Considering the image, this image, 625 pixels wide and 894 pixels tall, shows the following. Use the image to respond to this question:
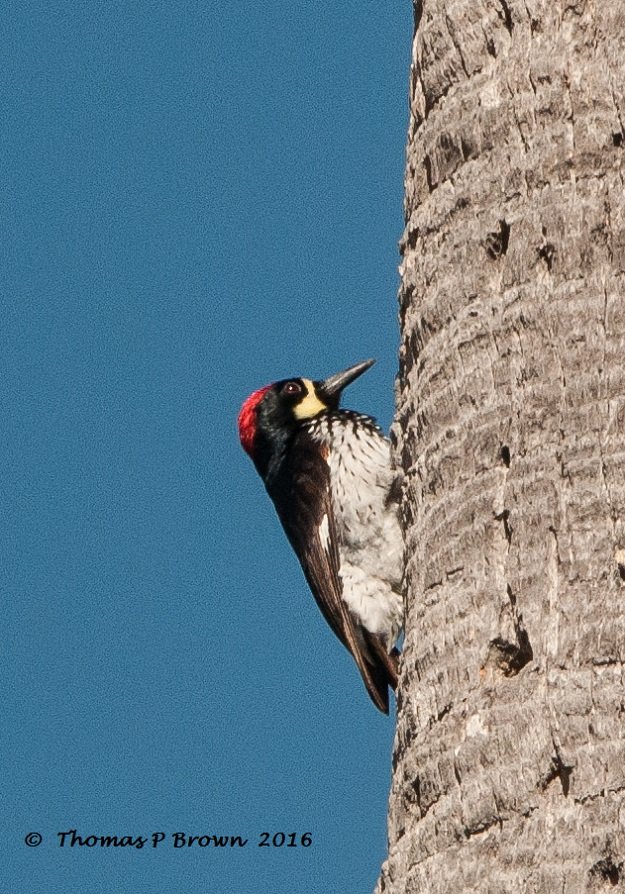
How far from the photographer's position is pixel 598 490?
3486 mm

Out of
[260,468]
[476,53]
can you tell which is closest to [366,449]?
[260,468]

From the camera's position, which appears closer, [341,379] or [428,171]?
[428,171]

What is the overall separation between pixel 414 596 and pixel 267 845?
3.46m

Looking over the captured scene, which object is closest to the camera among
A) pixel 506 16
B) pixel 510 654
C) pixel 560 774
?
pixel 560 774

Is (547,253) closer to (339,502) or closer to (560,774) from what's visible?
(560,774)

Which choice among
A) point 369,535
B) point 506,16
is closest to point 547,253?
point 506,16

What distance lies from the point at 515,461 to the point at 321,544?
2.59 metres

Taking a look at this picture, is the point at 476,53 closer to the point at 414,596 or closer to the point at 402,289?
the point at 402,289

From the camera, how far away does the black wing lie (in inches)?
229

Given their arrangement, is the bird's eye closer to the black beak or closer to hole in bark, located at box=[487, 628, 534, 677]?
the black beak

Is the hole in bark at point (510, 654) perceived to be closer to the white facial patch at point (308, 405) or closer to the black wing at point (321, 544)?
the black wing at point (321, 544)

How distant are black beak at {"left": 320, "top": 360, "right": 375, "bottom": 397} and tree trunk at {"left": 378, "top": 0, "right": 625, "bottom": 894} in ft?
7.94

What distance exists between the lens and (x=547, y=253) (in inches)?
150

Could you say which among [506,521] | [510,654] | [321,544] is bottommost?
[510,654]
